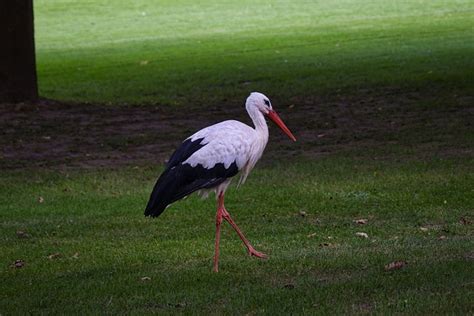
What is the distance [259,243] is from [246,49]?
17.6m

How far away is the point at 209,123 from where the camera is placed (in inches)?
664

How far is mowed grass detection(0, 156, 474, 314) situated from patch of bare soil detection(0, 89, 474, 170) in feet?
3.63

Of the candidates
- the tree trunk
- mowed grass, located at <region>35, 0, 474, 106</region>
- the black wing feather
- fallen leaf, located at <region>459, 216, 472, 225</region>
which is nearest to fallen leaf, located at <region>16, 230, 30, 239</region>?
the black wing feather

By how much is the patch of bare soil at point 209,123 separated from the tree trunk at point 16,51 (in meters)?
0.28

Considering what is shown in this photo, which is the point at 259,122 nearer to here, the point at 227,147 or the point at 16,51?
the point at 227,147

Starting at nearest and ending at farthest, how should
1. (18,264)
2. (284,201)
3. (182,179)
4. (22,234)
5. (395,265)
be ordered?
(395,265), (182,179), (18,264), (22,234), (284,201)

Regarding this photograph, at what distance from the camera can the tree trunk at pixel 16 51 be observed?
1778 cm

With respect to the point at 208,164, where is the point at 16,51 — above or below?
below

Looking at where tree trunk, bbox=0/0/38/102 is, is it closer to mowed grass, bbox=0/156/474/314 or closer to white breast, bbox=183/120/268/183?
mowed grass, bbox=0/156/474/314

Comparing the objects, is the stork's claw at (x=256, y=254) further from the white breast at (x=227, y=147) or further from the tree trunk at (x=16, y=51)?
the tree trunk at (x=16, y=51)

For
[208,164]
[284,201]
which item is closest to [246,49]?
[284,201]

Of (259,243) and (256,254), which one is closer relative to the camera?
(256,254)

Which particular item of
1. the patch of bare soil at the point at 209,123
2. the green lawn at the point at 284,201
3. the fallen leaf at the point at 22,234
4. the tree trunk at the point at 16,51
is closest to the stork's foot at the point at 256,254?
the green lawn at the point at 284,201

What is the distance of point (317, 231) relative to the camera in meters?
9.79
